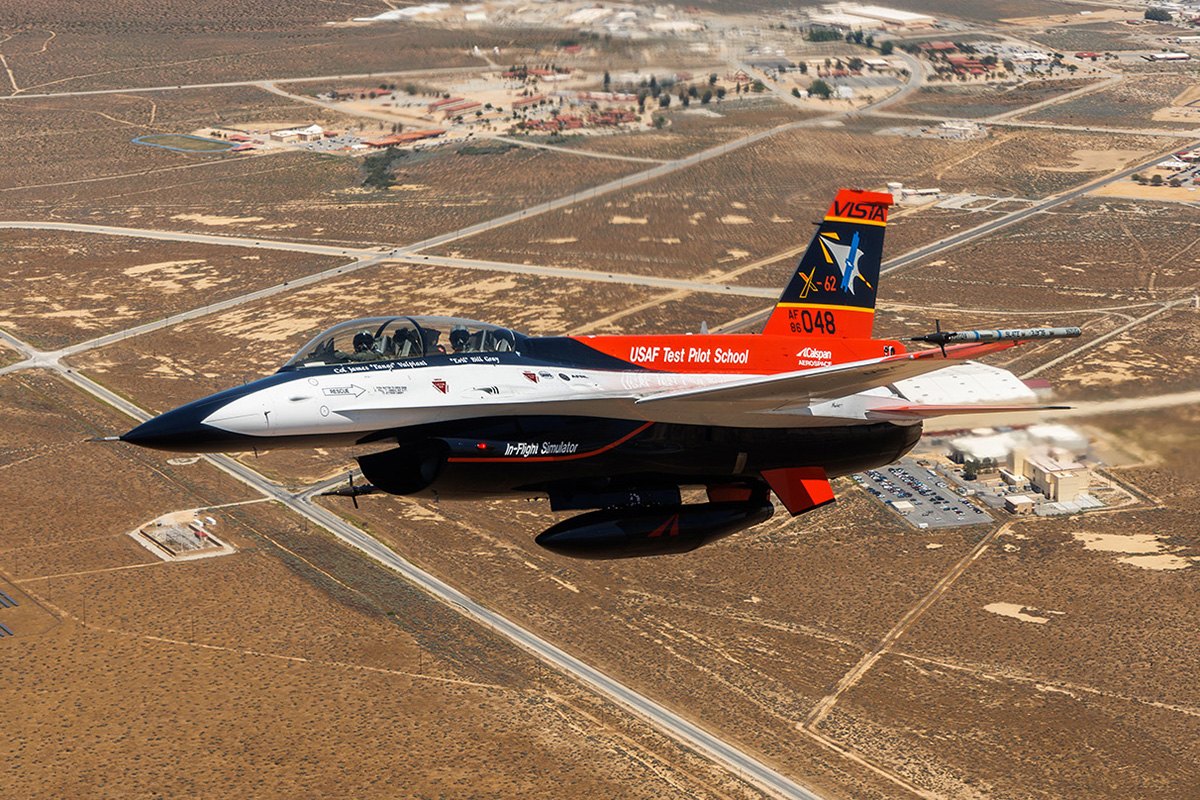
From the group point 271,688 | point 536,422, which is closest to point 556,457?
point 536,422

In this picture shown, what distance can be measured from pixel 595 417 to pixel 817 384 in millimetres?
6380

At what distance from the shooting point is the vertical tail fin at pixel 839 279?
128 feet

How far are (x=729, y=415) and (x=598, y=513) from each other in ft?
15.4

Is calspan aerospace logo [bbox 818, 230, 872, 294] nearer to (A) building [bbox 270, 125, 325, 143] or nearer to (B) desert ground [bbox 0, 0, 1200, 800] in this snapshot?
(B) desert ground [bbox 0, 0, 1200, 800]

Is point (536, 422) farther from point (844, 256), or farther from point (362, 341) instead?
point (844, 256)

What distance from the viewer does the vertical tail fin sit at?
3894 centimetres

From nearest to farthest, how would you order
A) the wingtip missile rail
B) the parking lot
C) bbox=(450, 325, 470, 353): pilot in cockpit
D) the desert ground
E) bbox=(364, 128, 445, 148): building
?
the wingtip missile rail → bbox=(450, 325, 470, 353): pilot in cockpit → the desert ground → the parking lot → bbox=(364, 128, 445, 148): building

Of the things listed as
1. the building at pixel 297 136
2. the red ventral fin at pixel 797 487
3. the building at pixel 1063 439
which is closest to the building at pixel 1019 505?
the building at pixel 1063 439

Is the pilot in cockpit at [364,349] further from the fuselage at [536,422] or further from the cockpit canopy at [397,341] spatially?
the fuselage at [536,422]

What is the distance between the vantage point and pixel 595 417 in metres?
33.2

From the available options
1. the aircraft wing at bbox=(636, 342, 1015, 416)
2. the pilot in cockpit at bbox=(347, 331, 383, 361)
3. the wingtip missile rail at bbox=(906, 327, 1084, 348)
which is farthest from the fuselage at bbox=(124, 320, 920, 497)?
the wingtip missile rail at bbox=(906, 327, 1084, 348)

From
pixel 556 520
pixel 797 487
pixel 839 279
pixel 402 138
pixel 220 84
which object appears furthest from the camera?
pixel 220 84

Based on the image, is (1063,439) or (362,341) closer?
(362,341)

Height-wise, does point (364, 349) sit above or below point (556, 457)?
above
